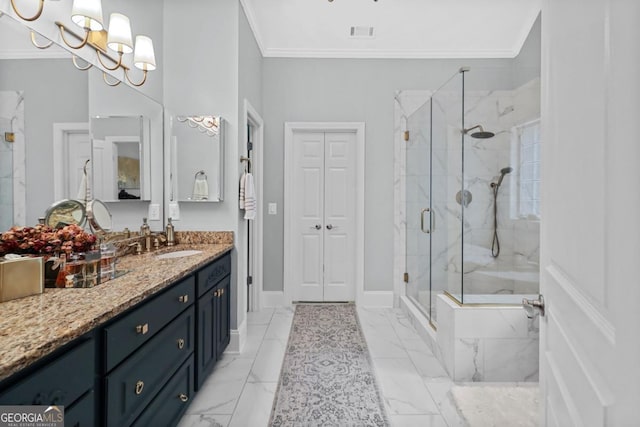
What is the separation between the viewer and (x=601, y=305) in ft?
1.93

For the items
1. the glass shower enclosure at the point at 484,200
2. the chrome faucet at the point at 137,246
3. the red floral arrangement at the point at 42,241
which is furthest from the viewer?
the glass shower enclosure at the point at 484,200

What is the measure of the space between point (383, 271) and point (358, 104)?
1880 mm

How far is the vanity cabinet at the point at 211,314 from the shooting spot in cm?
204

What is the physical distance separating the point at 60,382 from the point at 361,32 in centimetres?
359

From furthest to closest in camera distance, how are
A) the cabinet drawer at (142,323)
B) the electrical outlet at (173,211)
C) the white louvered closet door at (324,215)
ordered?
the white louvered closet door at (324,215)
the electrical outlet at (173,211)
the cabinet drawer at (142,323)

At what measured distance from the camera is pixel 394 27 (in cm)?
341

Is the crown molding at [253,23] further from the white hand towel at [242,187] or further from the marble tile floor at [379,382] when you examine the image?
the marble tile floor at [379,382]

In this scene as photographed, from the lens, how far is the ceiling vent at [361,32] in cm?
342

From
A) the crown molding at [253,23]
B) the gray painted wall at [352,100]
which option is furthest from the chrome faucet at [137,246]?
the crown molding at [253,23]

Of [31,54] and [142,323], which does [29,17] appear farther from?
[142,323]

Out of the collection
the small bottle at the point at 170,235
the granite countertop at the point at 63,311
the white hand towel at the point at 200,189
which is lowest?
the granite countertop at the point at 63,311

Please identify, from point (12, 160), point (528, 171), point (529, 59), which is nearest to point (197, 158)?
point (12, 160)

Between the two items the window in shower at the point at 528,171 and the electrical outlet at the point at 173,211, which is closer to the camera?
the window in shower at the point at 528,171

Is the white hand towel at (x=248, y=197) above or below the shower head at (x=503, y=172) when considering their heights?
below
